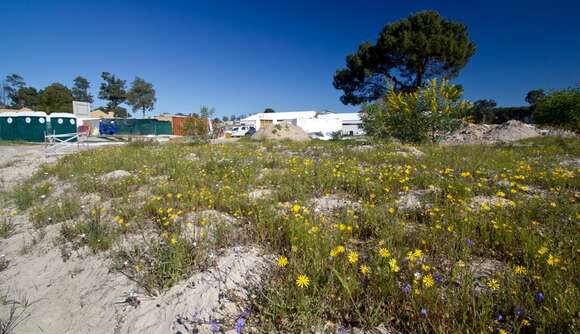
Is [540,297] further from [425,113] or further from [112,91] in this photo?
[112,91]

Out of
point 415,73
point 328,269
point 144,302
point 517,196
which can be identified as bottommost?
point 144,302

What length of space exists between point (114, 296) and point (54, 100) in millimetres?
66714

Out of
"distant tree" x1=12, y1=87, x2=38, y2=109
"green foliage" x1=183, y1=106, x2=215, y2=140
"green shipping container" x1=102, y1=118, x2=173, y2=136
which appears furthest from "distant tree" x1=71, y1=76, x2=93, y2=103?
"green foliage" x1=183, y1=106, x2=215, y2=140

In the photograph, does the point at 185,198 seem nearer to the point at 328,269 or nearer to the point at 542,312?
the point at 328,269

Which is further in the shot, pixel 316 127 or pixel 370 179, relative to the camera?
pixel 316 127

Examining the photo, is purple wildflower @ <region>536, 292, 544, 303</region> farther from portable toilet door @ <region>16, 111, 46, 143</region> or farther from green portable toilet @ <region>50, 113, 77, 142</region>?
portable toilet door @ <region>16, 111, 46, 143</region>

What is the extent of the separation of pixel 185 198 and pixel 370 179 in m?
2.66

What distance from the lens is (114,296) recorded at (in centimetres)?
176

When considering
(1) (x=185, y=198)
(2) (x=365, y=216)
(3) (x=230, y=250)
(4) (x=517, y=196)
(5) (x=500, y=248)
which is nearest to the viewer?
(5) (x=500, y=248)

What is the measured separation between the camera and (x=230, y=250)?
2094mm

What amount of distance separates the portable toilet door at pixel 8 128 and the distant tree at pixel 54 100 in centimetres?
3347

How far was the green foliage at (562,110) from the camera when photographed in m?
12.5

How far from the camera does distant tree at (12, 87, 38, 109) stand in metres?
55.6

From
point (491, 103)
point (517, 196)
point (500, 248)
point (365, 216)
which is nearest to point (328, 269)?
point (365, 216)
